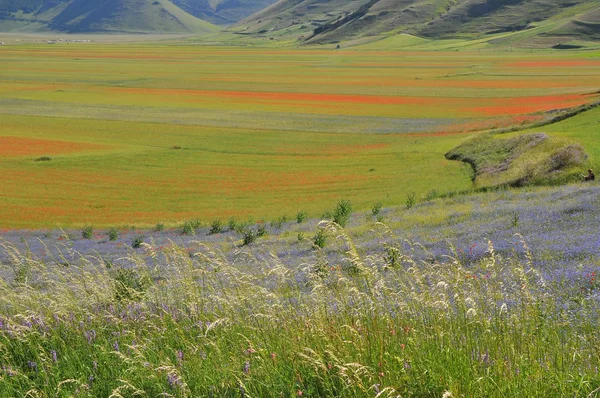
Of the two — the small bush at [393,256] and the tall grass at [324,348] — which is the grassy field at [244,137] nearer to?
the small bush at [393,256]

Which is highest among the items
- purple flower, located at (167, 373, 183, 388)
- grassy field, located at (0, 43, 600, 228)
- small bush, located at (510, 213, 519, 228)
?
purple flower, located at (167, 373, 183, 388)

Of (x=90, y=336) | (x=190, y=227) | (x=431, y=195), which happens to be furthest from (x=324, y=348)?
(x=431, y=195)

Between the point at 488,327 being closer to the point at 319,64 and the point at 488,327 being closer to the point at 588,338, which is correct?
the point at 588,338

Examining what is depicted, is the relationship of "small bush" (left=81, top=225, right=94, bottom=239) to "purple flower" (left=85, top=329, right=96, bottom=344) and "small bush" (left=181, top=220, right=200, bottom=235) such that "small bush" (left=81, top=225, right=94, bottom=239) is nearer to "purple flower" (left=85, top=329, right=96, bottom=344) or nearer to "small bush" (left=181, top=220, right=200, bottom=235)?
"small bush" (left=181, top=220, right=200, bottom=235)

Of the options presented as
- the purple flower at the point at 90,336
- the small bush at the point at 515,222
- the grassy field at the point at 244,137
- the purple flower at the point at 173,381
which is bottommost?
the grassy field at the point at 244,137

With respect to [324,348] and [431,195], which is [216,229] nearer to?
[431,195]

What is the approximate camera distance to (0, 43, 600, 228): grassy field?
4422cm

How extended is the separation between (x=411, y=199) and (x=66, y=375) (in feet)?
94.3

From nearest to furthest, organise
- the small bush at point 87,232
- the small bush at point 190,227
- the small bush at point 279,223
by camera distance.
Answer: the small bush at point 190,227
the small bush at point 279,223
the small bush at point 87,232

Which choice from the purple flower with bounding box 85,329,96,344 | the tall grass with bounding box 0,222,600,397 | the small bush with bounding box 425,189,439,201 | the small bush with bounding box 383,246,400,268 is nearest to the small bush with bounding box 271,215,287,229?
the small bush with bounding box 425,189,439,201

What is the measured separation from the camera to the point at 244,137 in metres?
72.2

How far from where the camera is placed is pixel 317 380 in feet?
19.5

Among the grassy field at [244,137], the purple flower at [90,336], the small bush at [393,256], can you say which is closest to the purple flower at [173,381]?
the purple flower at [90,336]

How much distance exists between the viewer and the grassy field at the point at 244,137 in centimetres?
4422
